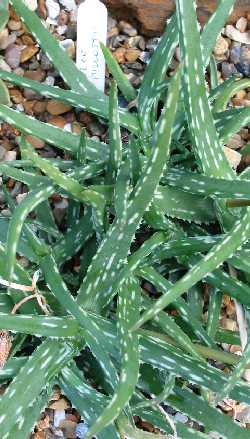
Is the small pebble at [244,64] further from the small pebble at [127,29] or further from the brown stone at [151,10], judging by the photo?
the small pebble at [127,29]

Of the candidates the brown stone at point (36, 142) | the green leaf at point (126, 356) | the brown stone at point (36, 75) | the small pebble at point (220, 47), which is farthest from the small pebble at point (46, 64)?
the green leaf at point (126, 356)

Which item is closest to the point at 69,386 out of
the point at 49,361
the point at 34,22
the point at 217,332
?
the point at 49,361

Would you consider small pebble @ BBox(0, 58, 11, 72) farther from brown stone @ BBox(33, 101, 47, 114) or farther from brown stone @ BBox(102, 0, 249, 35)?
brown stone @ BBox(102, 0, 249, 35)

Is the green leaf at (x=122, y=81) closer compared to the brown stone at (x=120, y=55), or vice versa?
the green leaf at (x=122, y=81)

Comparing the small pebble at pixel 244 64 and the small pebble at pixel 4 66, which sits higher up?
the small pebble at pixel 244 64

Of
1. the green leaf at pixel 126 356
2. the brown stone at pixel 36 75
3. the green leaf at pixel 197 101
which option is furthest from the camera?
the brown stone at pixel 36 75

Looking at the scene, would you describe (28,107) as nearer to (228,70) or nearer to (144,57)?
(144,57)
